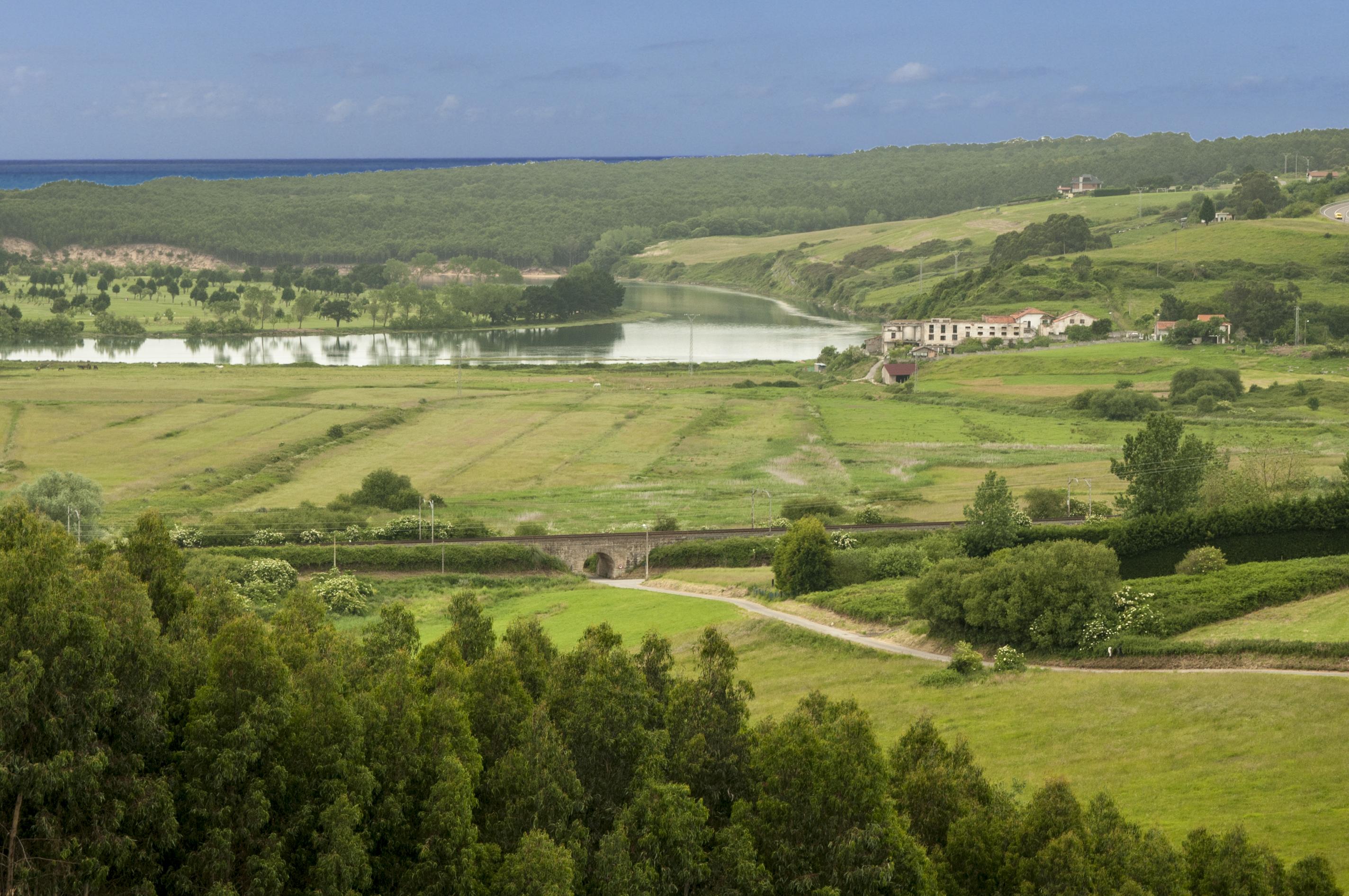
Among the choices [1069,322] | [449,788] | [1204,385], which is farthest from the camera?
[1069,322]

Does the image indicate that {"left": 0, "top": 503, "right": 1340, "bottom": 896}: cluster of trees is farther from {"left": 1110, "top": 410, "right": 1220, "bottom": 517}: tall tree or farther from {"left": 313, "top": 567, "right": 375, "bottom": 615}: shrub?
{"left": 1110, "top": 410, "right": 1220, "bottom": 517}: tall tree

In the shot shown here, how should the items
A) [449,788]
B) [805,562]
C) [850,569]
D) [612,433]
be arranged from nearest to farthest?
[449,788] < [805,562] < [850,569] < [612,433]

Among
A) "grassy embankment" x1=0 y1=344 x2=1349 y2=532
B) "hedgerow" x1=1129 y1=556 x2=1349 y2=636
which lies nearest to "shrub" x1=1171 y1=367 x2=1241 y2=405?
"grassy embankment" x1=0 y1=344 x2=1349 y2=532

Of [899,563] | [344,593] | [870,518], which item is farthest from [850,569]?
[344,593]

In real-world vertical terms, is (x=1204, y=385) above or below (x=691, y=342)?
below

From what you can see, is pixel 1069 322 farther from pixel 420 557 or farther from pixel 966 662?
pixel 966 662

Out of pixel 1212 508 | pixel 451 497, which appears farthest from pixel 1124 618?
pixel 451 497

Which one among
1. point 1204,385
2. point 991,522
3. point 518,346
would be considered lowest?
point 991,522
